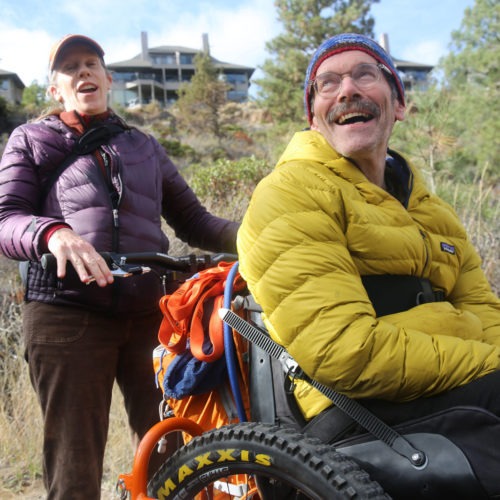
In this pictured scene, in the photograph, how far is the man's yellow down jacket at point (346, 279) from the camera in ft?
4.77

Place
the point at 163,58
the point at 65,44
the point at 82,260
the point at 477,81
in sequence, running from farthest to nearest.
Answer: the point at 163,58, the point at 477,81, the point at 65,44, the point at 82,260

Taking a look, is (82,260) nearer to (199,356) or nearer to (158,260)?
(158,260)

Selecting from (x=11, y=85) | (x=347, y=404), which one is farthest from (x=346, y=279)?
(x=11, y=85)

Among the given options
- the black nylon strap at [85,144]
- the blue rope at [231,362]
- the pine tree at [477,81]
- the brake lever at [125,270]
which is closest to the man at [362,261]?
the blue rope at [231,362]

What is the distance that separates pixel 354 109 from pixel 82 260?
3.30ft

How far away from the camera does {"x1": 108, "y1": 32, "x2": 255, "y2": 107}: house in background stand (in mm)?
63156

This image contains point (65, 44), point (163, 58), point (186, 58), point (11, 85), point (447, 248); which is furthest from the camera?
point (186, 58)

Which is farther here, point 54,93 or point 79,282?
point 54,93

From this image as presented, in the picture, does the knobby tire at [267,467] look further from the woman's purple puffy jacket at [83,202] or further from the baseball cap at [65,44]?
the baseball cap at [65,44]

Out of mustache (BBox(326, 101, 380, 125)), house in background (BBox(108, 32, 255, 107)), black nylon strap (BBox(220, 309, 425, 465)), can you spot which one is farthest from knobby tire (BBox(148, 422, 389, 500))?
house in background (BBox(108, 32, 255, 107))

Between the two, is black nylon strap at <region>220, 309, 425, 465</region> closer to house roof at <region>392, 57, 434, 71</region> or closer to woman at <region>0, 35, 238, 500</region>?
woman at <region>0, 35, 238, 500</region>

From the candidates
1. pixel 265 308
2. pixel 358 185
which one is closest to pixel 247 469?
pixel 265 308

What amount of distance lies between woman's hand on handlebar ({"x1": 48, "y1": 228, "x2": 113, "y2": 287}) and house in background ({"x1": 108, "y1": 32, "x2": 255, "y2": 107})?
6144 centimetres

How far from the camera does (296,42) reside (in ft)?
103
